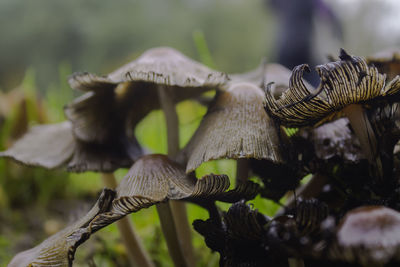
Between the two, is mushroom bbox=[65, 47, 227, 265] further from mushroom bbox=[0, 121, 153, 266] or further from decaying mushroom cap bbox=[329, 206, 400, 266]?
decaying mushroom cap bbox=[329, 206, 400, 266]

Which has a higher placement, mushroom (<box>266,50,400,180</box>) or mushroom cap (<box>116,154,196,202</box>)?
mushroom (<box>266,50,400,180</box>)

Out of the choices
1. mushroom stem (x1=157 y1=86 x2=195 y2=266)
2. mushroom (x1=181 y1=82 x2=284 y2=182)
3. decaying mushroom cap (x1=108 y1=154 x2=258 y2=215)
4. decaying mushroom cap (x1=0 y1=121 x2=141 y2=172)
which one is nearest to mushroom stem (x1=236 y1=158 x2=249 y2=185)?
mushroom (x1=181 y1=82 x2=284 y2=182)

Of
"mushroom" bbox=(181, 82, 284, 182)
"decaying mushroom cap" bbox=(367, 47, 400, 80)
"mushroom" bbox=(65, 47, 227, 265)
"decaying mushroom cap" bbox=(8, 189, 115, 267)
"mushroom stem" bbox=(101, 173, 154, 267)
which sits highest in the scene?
"mushroom" bbox=(65, 47, 227, 265)

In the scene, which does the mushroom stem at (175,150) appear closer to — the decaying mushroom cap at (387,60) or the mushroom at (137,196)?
the mushroom at (137,196)

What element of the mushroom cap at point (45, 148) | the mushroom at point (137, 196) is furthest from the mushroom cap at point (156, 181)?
the mushroom cap at point (45, 148)

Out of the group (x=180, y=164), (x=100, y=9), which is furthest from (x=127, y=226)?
(x=100, y=9)

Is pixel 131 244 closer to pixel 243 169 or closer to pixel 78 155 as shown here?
pixel 78 155
